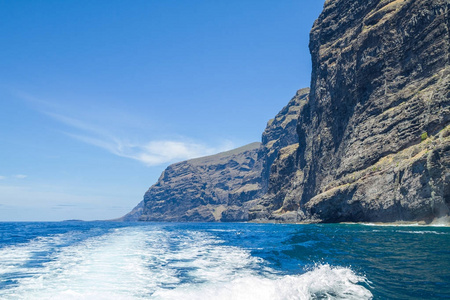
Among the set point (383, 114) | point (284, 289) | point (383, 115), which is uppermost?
point (383, 114)

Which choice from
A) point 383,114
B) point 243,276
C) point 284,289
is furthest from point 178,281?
point 383,114

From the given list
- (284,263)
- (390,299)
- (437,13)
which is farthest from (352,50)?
(390,299)

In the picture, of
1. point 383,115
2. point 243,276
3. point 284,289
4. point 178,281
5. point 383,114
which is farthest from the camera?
point 383,114

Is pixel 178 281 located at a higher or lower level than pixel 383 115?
lower

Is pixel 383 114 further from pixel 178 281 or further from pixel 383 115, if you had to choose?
pixel 178 281

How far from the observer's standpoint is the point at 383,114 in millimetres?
76750

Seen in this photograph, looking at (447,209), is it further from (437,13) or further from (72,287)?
(72,287)

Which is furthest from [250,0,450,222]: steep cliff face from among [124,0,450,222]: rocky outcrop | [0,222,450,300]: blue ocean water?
[0,222,450,300]: blue ocean water

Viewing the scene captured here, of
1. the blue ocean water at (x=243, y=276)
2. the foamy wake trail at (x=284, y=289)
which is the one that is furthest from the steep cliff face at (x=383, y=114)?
the foamy wake trail at (x=284, y=289)

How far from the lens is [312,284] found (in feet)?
45.1

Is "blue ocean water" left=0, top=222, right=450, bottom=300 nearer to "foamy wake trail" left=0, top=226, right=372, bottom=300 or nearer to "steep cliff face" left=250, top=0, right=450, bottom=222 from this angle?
"foamy wake trail" left=0, top=226, right=372, bottom=300

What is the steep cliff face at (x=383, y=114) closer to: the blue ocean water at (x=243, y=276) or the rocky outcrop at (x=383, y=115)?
the rocky outcrop at (x=383, y=115)

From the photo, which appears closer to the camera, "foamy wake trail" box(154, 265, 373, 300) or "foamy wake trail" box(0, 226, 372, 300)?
"foamy wake trail" box(154, 265, 373, 300)

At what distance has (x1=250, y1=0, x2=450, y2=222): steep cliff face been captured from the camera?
5403 cm
